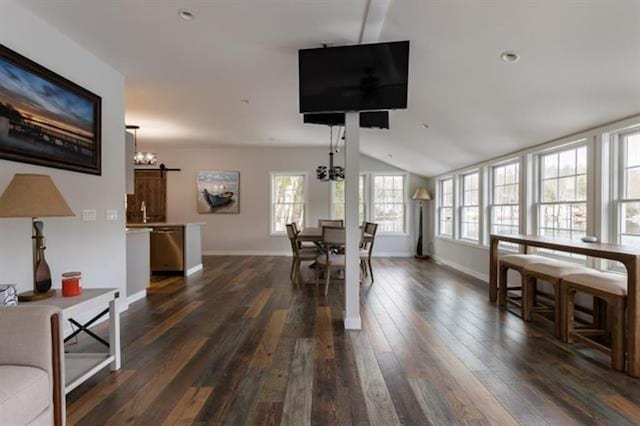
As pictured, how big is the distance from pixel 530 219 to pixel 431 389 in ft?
10.8

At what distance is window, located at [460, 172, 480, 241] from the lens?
6.02 metres

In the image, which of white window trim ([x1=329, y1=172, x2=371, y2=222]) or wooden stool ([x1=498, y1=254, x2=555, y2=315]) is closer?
wooden stool ([x1=498, y1=254, x2=555, y2=315])

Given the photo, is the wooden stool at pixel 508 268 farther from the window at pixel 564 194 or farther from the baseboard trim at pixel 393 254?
the baseboard trim at pixel 393 254

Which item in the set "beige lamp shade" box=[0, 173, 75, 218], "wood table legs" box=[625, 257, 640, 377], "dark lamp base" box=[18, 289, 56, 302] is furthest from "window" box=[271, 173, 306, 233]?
"wood table legs" box=[625, 257, 640, 377]

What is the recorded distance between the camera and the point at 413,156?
22.2 ft

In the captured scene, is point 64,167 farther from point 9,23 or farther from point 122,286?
point 122,286

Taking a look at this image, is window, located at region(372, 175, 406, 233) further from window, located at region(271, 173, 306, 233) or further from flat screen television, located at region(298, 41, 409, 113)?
flat screen television, located at region(298, 41, 409, 113)

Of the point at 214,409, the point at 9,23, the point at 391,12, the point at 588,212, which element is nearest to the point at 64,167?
the point at 9,23

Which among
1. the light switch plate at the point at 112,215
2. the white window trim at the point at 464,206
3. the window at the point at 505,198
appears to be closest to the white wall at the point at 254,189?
the white window trim at the point at 464,206

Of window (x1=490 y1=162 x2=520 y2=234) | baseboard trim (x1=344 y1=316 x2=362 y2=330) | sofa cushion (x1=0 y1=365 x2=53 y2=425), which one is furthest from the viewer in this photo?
window (x1=490 y1=162 x2=520 y2=234)

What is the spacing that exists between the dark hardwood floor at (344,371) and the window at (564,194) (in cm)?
128

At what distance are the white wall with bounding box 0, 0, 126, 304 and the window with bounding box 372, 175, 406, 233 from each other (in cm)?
580

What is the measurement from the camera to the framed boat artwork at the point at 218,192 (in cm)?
832

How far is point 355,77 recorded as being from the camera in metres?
3.00
